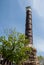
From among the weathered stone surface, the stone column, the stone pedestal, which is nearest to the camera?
the stone pedestal

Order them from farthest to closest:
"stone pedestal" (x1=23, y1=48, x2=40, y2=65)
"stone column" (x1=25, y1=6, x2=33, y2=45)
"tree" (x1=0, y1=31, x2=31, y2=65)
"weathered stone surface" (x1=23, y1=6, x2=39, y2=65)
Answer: "stone column" (x1=25, y1=6, x2=33, y2=45), "weathered stone surface" (x1=23, y1=6, x2=39, y2=65), "stone pedestal" (x1=23, y1=48, x2=40, y2=65), "tree" (x1=0, y1=31, x2=31, y2=65)

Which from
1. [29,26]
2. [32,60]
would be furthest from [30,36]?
[32,60]

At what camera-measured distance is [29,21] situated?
49656 millimetres

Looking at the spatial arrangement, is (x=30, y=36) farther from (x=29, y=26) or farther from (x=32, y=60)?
(x=32, y=60)

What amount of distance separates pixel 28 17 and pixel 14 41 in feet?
58.1

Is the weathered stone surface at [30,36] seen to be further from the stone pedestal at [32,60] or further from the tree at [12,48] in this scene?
the tree at [12,48]

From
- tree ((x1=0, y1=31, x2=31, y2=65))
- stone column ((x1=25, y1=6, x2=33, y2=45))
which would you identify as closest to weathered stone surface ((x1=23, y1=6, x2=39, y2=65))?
stone column ((x1=25, y1=6, x2=33, y2=45))

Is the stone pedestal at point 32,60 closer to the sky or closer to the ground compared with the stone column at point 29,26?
closer to the ground

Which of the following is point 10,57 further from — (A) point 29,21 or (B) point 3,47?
(A) point 29,21

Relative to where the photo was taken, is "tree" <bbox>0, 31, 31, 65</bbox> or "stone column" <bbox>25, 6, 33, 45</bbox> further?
"stone column" <bbox>25, 6, 33, 45</bbox>

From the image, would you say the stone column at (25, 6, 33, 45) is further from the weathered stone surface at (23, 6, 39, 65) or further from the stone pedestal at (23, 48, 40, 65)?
the stone pedestal at (23, 48, 40, 65)

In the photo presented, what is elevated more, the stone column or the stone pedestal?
the stone column

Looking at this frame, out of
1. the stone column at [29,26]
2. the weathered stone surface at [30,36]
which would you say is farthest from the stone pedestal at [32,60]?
the stone column at [29,26]

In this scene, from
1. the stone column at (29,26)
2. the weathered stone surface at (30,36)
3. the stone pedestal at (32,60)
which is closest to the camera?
the stone pedestal at (32,60)
